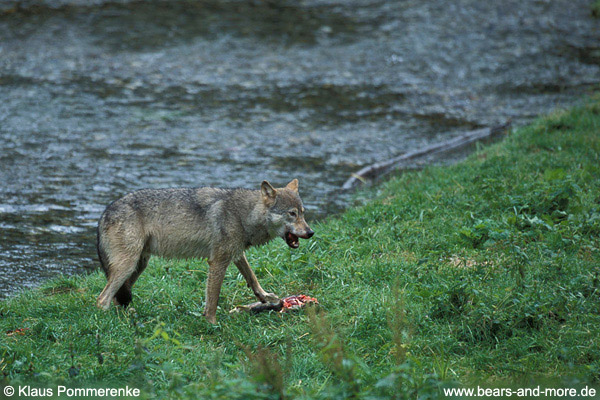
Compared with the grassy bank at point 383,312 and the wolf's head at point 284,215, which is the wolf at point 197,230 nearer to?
the wolf's head at point 284,215

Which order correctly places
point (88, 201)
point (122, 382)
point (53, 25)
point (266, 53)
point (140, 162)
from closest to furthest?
1. point (122, 382)
2. point (88, 201)
3. point (140, 162)
4. point (266, 53)
5. point (53, 25)

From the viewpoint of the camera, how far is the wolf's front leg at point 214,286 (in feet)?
22.1

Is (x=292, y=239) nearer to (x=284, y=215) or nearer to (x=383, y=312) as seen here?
(x=284, y=215)

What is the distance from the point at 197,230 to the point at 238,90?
9084 millimetres

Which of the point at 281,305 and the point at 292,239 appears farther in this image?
the point at 292,239

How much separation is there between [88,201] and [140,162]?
71.2 inches

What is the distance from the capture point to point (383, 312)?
6.44 m

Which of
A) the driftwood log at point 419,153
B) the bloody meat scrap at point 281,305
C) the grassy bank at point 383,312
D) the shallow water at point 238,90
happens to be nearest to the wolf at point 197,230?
the bloody meat scrap at point 281,305

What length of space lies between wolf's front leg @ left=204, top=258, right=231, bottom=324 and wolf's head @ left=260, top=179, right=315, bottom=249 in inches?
25.0

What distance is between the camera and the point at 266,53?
17812mm

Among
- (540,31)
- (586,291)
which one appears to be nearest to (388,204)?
(586,291)

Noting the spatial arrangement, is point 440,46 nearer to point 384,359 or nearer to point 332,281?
point 332,281

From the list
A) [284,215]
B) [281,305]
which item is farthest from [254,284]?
[284,215]

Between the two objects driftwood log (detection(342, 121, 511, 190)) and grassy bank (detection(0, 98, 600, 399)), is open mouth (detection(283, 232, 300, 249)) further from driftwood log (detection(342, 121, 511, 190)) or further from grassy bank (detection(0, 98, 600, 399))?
driftwood log (detection(342, 121, 511, 190))
